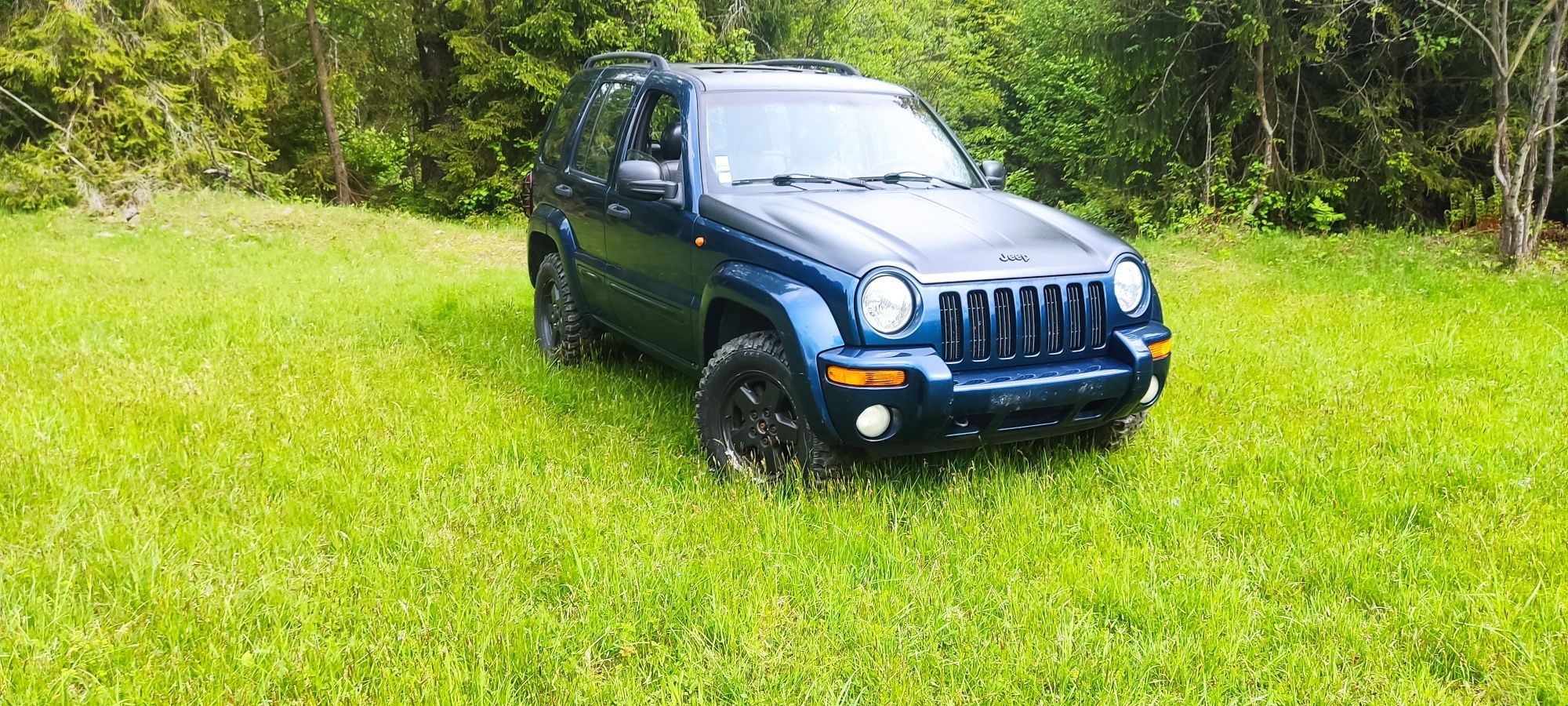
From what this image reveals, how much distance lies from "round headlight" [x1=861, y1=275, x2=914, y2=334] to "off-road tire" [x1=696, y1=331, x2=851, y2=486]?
375 millimetres

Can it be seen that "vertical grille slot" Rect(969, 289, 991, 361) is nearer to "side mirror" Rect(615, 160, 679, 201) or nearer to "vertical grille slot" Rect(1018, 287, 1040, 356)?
"vertical grille slot" Rect(1018, 287, 1040, 356)

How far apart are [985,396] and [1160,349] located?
36.5 inches

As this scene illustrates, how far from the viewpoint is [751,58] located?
1836cm

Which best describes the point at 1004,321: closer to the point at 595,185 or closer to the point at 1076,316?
the point at 1076,316

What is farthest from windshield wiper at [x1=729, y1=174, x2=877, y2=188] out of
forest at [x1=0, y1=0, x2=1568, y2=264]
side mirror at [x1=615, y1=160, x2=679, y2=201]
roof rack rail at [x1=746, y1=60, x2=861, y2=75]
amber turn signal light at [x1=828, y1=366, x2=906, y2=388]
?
forest at [x1=0, y1=0, x2=1568, y2=264]

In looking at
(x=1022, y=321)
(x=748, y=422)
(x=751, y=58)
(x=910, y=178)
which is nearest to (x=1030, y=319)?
(x=1022, y=321)

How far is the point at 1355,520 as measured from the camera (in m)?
3.70

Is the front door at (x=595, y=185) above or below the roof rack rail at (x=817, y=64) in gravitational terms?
below

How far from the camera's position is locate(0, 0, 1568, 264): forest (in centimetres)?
1145

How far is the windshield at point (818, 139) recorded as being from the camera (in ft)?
15.6

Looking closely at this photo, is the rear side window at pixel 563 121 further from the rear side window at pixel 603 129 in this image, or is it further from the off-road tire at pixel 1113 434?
the off-road tire at pixel 1113 434

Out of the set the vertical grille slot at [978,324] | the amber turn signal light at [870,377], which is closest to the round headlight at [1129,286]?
the vertical grille slot at [978,324]

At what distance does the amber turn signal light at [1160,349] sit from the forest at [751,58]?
7.00 meters

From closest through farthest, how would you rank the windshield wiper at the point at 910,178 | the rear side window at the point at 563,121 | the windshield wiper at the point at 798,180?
the windshield wiper at the point at 798,180, the windshield wiper at the point at 910,178, the rear side window at the point at 563,121
